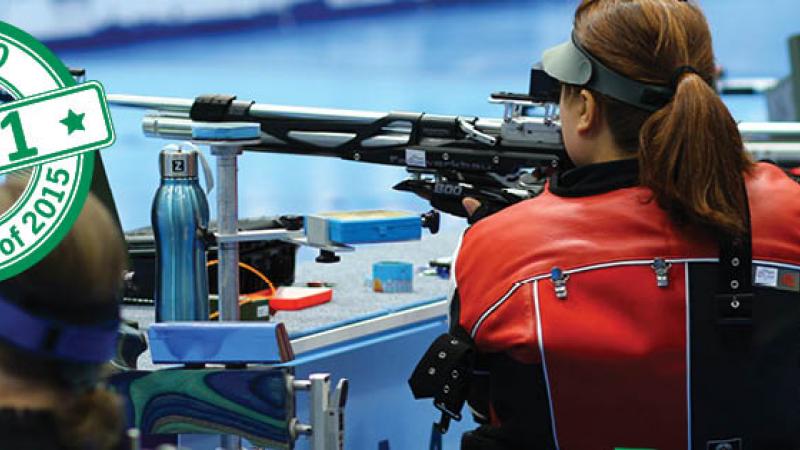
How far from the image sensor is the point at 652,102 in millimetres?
1297

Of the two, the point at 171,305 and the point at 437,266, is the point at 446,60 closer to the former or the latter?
the point at 437,266

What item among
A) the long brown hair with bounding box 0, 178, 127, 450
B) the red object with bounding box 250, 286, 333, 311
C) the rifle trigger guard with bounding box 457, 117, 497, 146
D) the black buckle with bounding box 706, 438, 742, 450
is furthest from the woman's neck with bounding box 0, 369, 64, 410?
the red object with bounding box 250, 286, 333, 311

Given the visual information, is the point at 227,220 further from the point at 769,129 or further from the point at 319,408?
the point at 769,129

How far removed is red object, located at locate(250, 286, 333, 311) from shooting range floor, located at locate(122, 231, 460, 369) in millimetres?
15

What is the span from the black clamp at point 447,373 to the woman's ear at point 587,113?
263 mm

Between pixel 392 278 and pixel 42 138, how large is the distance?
6.20ft

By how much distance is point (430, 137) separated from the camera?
207 centimetres

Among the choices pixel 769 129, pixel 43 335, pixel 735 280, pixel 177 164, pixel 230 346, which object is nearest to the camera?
pixel 43 335

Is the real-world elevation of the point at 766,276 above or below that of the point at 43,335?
below

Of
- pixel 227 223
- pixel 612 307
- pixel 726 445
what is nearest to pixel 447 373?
pixel 612 307

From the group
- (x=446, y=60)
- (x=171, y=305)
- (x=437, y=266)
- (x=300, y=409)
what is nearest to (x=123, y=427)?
(x=171, y=305)

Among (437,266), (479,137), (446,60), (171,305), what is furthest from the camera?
(446,60)

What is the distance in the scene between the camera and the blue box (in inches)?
63.1

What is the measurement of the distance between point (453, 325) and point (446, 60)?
232 inches
